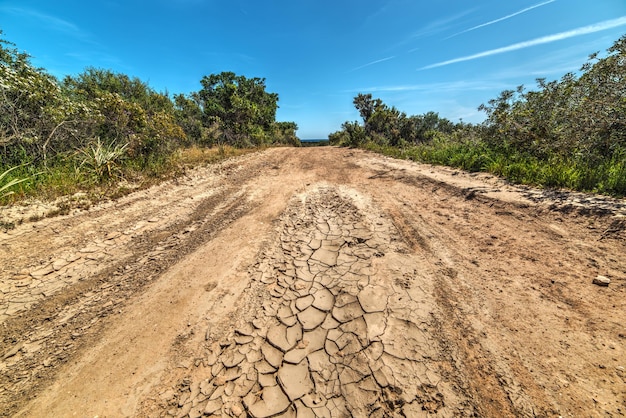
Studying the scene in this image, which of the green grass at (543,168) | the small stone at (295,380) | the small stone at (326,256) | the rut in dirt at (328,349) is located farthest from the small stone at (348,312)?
the green grass at (543,168)

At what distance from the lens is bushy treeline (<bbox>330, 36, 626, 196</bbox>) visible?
4.19 m

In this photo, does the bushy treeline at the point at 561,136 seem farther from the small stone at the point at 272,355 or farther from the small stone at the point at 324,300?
the small stone at the point at 272,355

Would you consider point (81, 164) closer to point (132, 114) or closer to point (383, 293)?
point (132, 114)

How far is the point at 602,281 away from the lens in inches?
87.3

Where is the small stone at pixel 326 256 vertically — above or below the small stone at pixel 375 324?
above

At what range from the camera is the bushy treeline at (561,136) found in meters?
4.19

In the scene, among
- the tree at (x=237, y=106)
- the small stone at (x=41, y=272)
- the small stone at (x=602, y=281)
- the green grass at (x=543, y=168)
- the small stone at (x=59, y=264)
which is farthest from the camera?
the tree at (x=237, y=106)

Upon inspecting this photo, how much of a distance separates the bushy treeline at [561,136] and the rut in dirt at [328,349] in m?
4.10

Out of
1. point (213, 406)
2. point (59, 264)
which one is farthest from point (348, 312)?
point (59, 264)

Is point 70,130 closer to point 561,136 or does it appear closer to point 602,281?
point 602,281

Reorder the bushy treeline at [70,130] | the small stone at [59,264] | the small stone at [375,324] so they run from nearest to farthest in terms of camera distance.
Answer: the small stone at [375,324] → the small stone at [59,264] → the bushy treeline at [70,130]

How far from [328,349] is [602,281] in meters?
2.71

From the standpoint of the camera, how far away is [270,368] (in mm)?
1740

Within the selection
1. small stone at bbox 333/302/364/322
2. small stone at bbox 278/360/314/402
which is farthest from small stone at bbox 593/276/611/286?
small stone at bbox 278/360/314/402
